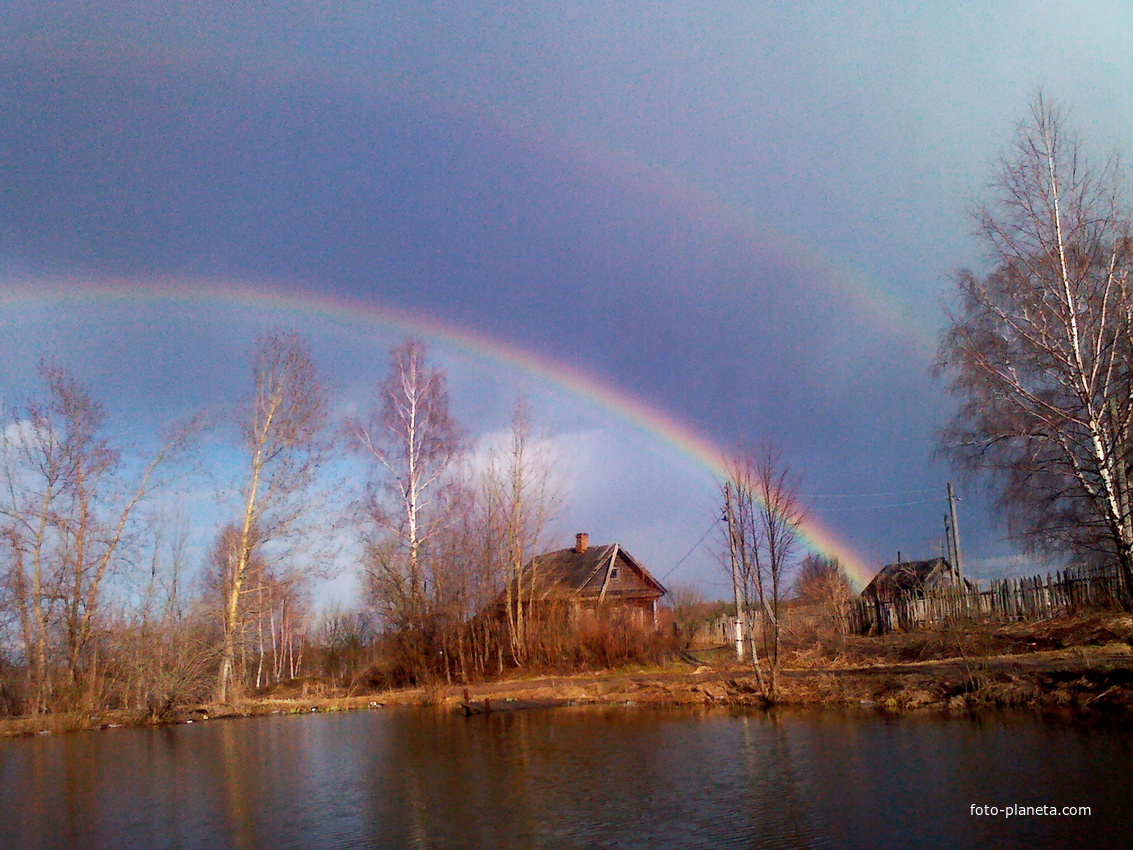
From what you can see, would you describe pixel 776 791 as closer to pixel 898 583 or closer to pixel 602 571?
pixel 898 583

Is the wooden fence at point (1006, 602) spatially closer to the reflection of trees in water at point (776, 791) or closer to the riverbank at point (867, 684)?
the riverbank at point (867, 684)

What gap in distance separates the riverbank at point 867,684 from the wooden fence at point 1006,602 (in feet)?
4.54

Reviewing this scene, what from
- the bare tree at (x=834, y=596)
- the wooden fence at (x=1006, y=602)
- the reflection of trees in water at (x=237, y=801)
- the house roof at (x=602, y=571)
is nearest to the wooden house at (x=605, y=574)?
the house roof at (x=602, y=571)

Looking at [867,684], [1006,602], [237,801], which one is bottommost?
[237,801]

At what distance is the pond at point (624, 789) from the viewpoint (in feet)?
25.4

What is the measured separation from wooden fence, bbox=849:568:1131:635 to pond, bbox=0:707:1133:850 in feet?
29.2

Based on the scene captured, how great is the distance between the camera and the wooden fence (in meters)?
21.4

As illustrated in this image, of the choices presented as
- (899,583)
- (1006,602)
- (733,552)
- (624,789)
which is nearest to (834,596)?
(899,583)

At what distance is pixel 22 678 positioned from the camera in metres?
26.3

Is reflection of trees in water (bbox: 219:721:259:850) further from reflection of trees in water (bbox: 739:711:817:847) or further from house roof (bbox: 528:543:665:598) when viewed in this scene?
house roof (bbox: 528:543:665:598)

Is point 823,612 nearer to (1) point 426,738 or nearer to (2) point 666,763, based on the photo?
(1) point 426,738

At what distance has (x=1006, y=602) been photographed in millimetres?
23562

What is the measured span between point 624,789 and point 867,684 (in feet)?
29.2

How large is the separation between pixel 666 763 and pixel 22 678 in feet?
78.2
